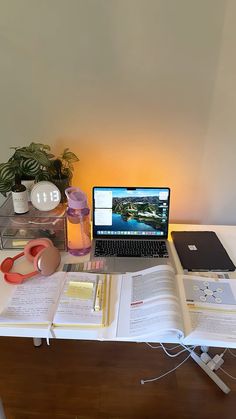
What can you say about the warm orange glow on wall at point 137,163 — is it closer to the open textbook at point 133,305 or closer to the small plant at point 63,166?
the small plant at point 63,166

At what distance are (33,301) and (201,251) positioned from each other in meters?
0.68

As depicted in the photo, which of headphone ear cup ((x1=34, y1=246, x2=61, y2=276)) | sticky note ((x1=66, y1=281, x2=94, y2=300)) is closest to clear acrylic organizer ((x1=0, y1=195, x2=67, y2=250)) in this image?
headphone ear cup ((x1=34, y1=246, x2=61, y2=276))

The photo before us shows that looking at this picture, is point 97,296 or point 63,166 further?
point 63,166

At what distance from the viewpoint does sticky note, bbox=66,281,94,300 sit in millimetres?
973

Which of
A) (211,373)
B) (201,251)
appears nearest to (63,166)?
(201,251)

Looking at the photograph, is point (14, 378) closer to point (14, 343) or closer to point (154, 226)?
point (14, 343)

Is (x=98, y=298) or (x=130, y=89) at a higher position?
(x=130, y=89)

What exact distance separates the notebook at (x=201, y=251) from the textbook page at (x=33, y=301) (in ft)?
1.60

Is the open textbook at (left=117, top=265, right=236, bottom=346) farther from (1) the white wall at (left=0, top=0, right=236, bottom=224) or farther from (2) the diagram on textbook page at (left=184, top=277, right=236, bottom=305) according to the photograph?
(1) the white wall at (left=0, top=0, right=236, bottom=224)

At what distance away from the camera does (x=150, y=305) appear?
92 cm

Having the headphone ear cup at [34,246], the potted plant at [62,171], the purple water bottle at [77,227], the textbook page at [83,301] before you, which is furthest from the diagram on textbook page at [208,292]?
the potted plant at [62,171]

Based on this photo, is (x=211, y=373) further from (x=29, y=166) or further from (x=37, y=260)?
(x=29, y=166)

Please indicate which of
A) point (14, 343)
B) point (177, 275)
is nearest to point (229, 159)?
point (177, 275)

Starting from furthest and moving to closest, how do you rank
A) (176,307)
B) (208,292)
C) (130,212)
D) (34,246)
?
1. (130,212)
2. (34,246)
3. (208,292)
4. (176,307)
